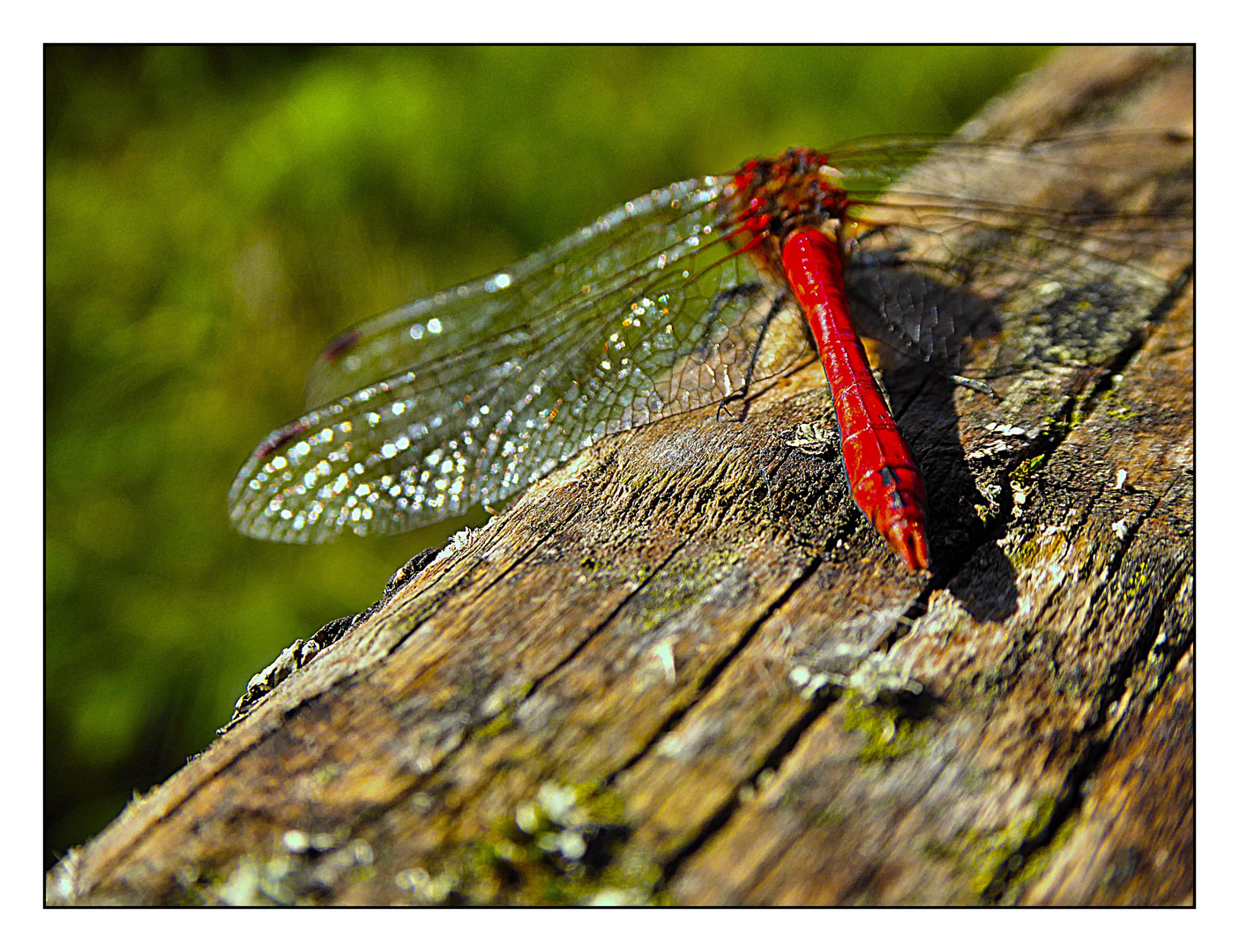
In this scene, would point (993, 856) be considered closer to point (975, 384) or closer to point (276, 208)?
point (975, 384)

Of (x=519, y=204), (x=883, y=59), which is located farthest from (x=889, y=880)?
(x=883, y=59)

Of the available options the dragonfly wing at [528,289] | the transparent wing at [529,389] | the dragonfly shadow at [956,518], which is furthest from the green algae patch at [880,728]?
the dragonfly wing at [528,289]

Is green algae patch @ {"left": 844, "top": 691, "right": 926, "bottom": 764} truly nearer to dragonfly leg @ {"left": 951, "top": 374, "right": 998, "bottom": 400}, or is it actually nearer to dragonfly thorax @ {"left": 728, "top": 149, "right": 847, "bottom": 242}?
dragonfly leg @ {"left": 951, "top": 374, "right": 998, "bottom": 400}

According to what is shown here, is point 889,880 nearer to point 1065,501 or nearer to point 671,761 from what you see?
point 671,761

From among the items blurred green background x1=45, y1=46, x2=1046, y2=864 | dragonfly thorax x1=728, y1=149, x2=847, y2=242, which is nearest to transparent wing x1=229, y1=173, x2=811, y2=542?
dragonfly thorax x1=728, y1=149, x2=847, y2=242

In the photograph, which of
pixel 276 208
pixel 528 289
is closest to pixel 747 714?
pixel 528 289

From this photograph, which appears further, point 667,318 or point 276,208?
point 276,208
